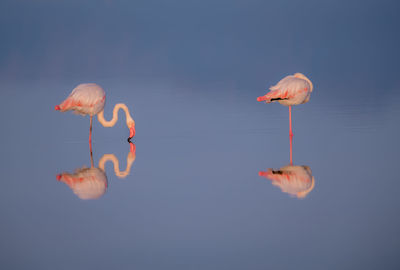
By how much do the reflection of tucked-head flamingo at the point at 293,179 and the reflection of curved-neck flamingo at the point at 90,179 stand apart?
5.24 ft

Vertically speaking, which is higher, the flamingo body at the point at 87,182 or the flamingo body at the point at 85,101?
the flamingo body at the point at 85,101

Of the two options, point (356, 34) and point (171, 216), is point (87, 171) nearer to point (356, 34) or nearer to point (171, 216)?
point (171, 216)

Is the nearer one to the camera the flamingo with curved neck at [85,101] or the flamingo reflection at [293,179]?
the flamingo reflection at [293,179]

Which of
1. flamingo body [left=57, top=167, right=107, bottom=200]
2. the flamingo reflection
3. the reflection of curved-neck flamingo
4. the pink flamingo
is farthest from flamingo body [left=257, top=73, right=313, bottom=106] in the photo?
flamingo body [left=57, top=167, right=107, bottom=200]

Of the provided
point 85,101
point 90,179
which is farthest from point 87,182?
point 85,101

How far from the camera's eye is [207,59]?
111ft

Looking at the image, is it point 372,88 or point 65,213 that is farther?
point 372,88

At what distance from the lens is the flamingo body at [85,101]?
8.41 metres

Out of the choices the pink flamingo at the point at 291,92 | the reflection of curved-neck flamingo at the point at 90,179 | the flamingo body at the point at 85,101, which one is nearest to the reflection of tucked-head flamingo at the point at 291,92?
the pink flamingo at the point at 291,92

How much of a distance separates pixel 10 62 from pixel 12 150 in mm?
25130

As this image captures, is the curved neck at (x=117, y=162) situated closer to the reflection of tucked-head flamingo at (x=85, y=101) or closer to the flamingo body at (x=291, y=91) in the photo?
the reflection of tucked-head flamingo at (x=85, y=101)

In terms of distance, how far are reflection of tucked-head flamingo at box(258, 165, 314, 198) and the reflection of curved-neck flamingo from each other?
62.9 inches

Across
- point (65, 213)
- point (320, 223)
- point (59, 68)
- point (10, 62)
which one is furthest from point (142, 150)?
point (10, 62)

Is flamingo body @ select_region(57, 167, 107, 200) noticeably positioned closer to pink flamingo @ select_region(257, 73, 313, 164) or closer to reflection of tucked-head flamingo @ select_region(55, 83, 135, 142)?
reflection of tucked-head flamingo @ select_region(55, 83, 135, 142)
